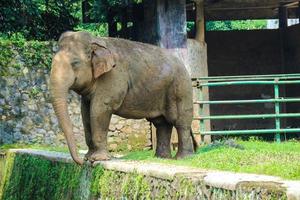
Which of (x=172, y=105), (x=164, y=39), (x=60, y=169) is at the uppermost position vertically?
(x=164, y=39)

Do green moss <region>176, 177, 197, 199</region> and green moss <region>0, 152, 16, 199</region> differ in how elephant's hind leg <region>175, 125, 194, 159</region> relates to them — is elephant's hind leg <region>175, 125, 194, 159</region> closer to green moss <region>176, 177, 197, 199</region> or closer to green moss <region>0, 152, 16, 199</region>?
green moss <region>0, 152, 16, 199</region>

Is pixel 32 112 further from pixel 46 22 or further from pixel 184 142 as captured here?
pixel 184 142

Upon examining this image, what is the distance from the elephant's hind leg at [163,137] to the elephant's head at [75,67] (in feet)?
4.92

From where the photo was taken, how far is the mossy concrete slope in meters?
5.44

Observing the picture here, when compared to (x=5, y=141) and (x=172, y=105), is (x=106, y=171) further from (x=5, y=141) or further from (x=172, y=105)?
(x=5, y=141)

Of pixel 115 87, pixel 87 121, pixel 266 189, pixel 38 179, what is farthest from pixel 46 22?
pixel 266 189

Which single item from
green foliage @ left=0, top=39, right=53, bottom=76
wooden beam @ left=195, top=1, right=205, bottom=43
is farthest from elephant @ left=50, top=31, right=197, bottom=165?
green foliage @ left=0, top=39, right=53, bottom=76

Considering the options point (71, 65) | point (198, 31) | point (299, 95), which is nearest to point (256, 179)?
point (71, 65)

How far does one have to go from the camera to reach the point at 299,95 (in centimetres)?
1816

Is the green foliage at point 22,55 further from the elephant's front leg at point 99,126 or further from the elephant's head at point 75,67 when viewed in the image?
the elephant's front leg at point 99,126

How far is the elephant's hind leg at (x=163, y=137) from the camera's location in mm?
9961

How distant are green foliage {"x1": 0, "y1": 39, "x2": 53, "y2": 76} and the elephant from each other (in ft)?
18.6

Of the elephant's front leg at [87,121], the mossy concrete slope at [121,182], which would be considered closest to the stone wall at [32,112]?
the mossy concrete slope at [121,182]

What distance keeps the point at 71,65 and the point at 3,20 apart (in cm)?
843
